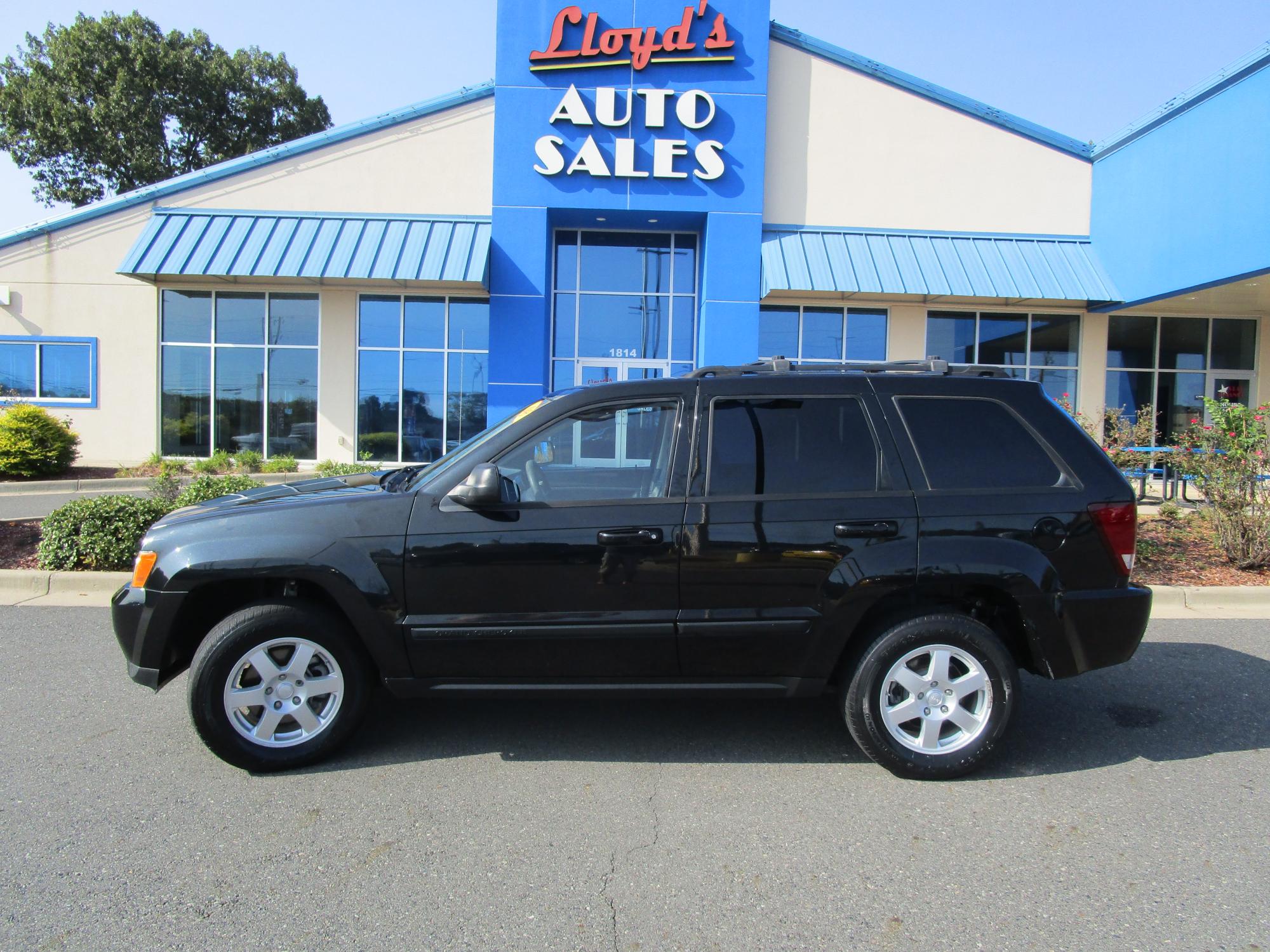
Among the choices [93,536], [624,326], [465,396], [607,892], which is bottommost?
[607,892]

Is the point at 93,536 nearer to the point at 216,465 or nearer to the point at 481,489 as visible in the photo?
the point at 481,489

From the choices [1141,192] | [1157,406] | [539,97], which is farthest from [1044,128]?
[539,97]

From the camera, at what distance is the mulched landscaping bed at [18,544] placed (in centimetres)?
754

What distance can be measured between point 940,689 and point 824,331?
1365 centimetres

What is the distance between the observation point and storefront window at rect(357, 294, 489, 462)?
16.3 meters

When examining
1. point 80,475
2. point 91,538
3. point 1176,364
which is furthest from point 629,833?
point 1176,364

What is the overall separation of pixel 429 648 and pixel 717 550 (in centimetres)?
137

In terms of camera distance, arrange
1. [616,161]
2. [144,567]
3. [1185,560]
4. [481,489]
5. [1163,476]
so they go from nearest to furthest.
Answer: [481,489] < [144,567] < [1185,560] < [1163,476] < [616,161]

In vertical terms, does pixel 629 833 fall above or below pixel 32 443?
below

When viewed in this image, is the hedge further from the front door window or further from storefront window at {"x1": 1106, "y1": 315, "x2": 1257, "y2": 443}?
storefront window at {"x1": 1106, "y1": 315, "x2": 1257, "y2": 443}

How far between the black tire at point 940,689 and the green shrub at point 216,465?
14011 mm

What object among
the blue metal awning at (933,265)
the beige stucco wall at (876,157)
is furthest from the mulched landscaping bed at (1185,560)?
the beige stucco wall at (876,157)

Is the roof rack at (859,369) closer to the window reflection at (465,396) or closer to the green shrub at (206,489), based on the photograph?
the green shrub at (206,489)

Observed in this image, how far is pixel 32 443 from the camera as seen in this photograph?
546 inches
